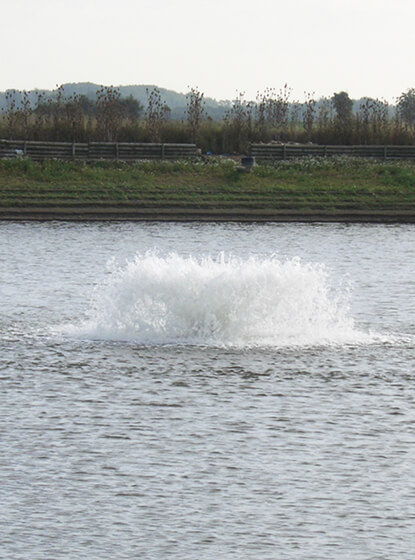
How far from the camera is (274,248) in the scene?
3083 cm

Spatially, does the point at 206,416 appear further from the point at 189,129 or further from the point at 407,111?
the point at 407,111

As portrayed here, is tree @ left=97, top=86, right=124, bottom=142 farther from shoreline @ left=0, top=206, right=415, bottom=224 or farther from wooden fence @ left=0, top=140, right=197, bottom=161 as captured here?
shoreline @ left=0, top=206, right=415, bottom=224

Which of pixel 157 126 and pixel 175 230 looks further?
pixel 157 126

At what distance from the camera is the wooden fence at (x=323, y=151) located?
52.6m

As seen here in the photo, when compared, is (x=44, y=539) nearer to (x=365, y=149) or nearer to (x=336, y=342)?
(x=336, y=342)

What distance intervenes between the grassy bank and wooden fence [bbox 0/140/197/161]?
238 centimetres

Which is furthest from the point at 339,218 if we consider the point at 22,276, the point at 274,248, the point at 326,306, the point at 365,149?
the point at 326,306

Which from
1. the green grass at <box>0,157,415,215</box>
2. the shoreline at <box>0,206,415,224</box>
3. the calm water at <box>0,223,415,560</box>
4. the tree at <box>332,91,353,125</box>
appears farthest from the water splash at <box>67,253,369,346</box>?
the tree at <box>332,91,353,125</box>

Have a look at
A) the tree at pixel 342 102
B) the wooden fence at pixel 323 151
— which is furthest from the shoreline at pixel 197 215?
the tree at pixel 342 102

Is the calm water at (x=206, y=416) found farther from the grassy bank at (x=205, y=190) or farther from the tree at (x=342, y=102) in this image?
the tree at (x=342, y=102)

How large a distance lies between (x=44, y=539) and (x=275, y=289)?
9.29 metres

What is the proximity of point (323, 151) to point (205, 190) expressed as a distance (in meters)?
12.2

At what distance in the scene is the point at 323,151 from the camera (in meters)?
53.7

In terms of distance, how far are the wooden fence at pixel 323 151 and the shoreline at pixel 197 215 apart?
12031mm
